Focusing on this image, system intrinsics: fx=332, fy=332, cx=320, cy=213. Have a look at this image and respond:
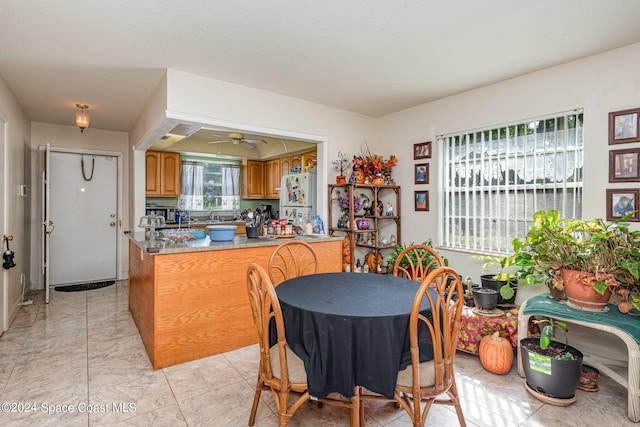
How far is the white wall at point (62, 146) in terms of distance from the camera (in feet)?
15.7

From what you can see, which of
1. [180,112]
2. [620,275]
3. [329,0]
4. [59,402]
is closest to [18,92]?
[180,112]

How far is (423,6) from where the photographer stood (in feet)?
6.69

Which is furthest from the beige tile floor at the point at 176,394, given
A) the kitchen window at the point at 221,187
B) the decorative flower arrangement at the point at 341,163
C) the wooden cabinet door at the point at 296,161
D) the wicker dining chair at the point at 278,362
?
the kitchen window at the point at 221,187

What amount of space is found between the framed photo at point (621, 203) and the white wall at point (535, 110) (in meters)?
0.04

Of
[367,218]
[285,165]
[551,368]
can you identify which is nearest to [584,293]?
[551,368]

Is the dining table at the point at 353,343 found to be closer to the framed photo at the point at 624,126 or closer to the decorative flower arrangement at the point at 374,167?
the framed photo at the point at 624,126

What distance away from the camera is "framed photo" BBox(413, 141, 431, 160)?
13.0 feet

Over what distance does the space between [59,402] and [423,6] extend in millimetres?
3371

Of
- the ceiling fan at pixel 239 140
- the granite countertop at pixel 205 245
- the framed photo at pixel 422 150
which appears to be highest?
the ceiling fan at pixel 239 140

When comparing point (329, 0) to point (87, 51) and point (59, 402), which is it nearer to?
point (87, 51)

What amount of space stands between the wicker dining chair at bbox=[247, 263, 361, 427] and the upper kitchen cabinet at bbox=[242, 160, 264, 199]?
512 centimetres

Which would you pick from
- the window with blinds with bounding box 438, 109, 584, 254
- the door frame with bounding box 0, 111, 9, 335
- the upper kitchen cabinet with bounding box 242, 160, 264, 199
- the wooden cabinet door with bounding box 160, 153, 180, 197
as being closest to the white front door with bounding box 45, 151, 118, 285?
the wooden cabinet door with bounding box 160, 153, 180, 197

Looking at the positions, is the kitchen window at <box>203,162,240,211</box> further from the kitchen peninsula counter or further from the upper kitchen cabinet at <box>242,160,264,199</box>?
the kitchen peninsula counter

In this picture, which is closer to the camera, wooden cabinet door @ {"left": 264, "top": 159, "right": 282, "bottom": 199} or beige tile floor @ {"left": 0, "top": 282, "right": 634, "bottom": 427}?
beige tile floor @ {"left": 0, "top": 282, "right": 634, "bottom": 427}
